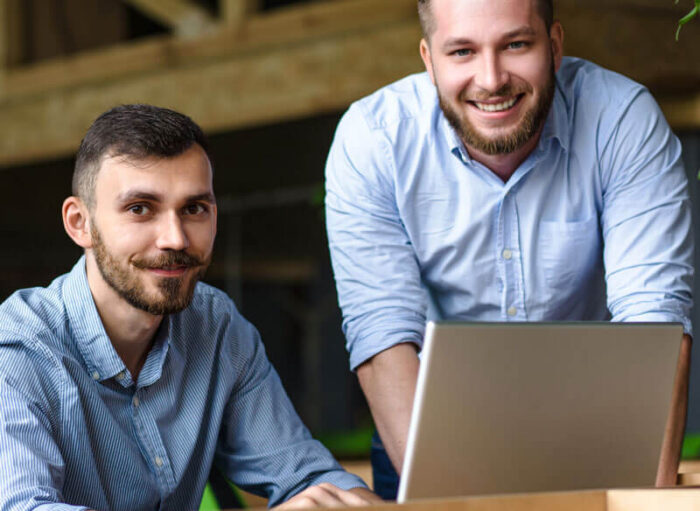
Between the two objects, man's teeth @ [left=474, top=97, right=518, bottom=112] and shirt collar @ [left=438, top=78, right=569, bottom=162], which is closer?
man's teeth @ [left=474, top=97, right=518, bottom=112]

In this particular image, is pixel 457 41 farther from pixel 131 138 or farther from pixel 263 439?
pixel 263 439

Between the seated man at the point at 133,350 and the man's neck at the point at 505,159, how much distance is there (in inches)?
21.4

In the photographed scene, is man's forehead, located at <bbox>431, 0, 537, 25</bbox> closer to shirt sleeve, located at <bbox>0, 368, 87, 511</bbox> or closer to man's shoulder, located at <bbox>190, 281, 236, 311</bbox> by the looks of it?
man's shoulder, located at <bbox>190, 281, 236, 311</bbox>

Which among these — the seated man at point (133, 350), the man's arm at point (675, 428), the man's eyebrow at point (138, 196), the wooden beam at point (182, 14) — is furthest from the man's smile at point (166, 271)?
the wooden beam at point (182, 14)

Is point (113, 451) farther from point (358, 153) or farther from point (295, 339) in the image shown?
point (295, 339)

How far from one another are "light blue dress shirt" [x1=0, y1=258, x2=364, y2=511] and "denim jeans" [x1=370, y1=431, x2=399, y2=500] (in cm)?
26

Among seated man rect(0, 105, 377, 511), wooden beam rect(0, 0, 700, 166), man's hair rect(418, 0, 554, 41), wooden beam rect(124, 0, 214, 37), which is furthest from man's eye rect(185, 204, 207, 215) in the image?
wooden beam rect(124, 0, 214, 37)

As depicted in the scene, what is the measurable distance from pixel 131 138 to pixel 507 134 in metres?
0.64

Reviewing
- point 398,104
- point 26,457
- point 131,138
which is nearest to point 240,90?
point 398,104

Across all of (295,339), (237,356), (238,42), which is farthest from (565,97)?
(295,339)

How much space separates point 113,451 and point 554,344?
729mm

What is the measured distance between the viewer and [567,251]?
1907 millimetres

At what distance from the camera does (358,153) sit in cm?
192

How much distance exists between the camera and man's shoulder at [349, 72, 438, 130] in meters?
1.96
